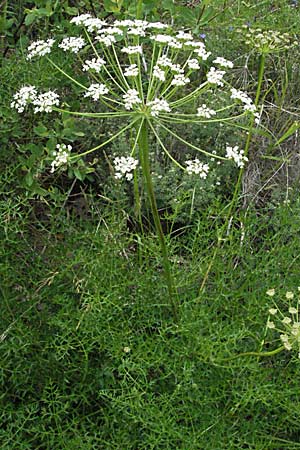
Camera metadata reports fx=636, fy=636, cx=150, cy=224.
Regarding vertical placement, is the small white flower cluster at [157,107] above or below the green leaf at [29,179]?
above

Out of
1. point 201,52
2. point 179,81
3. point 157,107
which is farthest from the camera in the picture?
point 201,52

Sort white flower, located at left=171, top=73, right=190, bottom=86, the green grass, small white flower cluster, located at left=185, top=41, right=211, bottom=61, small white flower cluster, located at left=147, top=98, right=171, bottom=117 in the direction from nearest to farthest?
1. small white flower cluster, located at left=147, top=98, right=171, bottom=117
2. white flower, located at left=171, top=73, right=190, bottom=86
3. small white flower cluster, located at left=185, top=41, right=211, bottom=61
4. the green grass

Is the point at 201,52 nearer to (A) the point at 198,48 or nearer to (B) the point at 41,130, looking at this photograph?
(A) the point at 198,48

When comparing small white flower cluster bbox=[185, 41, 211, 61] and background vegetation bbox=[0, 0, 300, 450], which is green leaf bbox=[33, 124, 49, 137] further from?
small white flower cluster bbox=[185, 41, 211, 61]

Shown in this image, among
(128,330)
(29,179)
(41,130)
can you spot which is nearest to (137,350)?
(128,330)

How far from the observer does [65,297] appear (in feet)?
8.63

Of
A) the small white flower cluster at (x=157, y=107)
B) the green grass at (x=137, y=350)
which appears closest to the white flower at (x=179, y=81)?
the small white flower cluster at (x=157, y=107)

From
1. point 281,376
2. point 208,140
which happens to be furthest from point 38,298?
point 208,140

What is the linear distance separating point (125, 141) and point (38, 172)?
0.66m

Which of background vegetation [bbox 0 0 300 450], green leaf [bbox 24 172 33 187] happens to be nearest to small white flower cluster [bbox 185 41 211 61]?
background vegetation [bbox 0 0 300 450]

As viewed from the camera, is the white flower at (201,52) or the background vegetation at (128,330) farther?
the background vegetation at (128,330)

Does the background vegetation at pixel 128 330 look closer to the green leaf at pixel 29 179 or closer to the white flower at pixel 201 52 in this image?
the green leaf at pixel 29 179

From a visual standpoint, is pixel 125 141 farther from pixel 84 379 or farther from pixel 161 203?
pixel 84 379

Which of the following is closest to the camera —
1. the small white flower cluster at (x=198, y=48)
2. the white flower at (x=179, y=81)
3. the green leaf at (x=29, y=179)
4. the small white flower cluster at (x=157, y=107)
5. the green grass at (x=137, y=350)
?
the small white flower cluster at (x=157, y=107)
